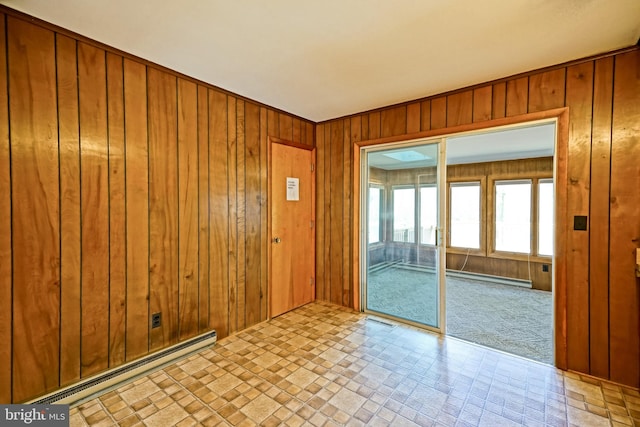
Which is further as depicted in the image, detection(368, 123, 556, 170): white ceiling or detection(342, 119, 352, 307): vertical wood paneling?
detection(342, 119, 352, 307): vertical wood paneling

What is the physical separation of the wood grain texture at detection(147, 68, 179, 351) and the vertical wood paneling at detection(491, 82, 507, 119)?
2852 mm

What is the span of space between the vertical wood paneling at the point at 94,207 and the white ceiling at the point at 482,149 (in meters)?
2.69

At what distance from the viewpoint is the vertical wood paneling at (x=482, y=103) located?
2561 millimetres

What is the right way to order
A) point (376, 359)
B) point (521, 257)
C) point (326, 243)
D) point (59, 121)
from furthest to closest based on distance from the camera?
point (521, 257)
point (326, 243)
point (376, 359)
point (59, 121)

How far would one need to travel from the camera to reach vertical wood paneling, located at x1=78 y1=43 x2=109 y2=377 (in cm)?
194

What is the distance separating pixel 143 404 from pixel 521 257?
5.97m

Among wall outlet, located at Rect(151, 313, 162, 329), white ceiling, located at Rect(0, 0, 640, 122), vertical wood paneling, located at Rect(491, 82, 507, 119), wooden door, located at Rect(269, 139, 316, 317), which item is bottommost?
wall outlet, located at Rect(151, 313, 162, 329)

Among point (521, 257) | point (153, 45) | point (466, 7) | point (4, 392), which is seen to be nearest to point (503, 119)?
point (466, 7)

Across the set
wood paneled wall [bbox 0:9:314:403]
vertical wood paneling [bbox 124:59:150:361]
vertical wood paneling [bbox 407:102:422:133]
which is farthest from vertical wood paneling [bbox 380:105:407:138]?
vertical wood paneling [bbox 124:59:150:361]

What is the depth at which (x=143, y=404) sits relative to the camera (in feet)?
6.07

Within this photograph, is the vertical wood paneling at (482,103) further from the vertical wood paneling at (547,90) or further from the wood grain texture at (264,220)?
the wood grain texture at (264,220)

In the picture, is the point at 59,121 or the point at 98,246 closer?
the point at 59,121

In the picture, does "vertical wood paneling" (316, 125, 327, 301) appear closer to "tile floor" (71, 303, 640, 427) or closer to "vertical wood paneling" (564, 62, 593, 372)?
"tile floor" (71, 303, 640, 427)

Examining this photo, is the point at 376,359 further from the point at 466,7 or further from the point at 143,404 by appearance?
the point at 466,7
